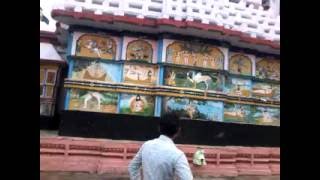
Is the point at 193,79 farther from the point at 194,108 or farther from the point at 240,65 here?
the point at 240,65

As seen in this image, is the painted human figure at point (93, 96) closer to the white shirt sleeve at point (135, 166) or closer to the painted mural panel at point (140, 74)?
the painted mural panel at point (140, 74)

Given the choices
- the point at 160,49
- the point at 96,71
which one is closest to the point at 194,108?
the point at 160,49

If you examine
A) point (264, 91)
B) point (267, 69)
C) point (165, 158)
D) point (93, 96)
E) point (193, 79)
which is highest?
point (267, 69)

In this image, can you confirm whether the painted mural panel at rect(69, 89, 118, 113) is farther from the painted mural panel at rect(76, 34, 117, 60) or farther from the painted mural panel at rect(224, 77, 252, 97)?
the painted mural panel at rect(224, 77, 252, 97)

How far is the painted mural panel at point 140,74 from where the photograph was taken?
7.50 m

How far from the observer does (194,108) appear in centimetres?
756

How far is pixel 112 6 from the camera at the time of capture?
24.8 ft

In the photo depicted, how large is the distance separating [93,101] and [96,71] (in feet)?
2.19

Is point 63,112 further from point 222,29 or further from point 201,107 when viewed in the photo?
point 222,29

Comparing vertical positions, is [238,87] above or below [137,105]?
above

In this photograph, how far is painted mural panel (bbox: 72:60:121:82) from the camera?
7.27m

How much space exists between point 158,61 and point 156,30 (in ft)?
2.25

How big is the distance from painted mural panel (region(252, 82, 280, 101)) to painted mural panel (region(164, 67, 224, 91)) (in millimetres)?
1250

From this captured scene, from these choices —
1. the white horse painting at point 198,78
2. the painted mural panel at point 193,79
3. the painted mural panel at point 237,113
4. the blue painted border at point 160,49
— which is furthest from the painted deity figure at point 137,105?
the painted mural panel at point 237,113
